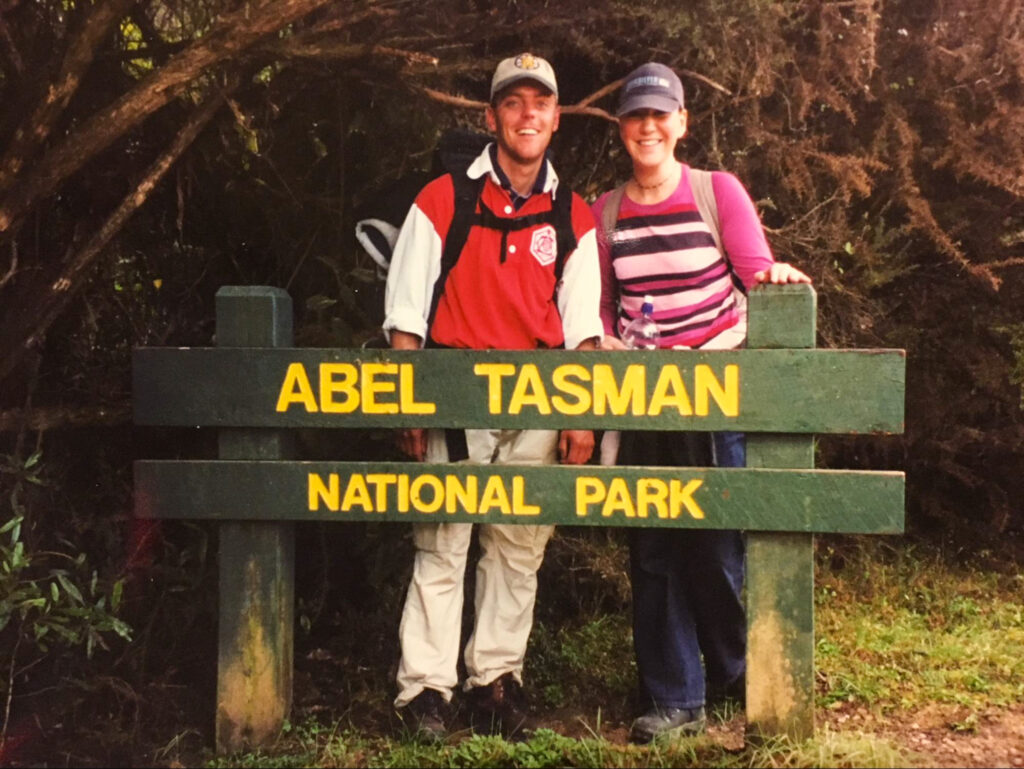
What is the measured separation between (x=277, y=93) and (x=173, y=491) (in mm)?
1778

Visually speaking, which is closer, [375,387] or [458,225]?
[375,387]

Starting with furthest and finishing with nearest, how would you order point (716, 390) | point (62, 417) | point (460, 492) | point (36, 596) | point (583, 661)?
point (583, 661) < point (62, 417) < point (36, 596) < point (460, 492) < point (716, 390)

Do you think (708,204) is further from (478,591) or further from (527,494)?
(478,591)

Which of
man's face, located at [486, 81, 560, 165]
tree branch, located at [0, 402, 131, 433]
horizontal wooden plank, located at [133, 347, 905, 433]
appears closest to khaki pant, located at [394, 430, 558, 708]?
horizontal wooden plank, located at [133, 347, 905, 433]

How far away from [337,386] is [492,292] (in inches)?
25.3

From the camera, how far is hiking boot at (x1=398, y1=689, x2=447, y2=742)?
355cm

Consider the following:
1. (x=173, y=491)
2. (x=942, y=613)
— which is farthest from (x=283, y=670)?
(x=942, y=613)

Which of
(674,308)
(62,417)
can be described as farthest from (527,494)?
(62,417)

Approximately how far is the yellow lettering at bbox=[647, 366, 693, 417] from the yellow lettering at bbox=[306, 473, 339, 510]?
1029 millimetres

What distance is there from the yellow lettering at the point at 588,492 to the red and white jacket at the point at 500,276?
55 centimetres

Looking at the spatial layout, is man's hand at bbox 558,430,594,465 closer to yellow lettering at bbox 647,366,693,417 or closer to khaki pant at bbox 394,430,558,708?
khaki pant at bbox 394,430,558,708

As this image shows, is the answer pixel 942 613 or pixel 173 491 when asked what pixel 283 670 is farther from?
pixel 942 613

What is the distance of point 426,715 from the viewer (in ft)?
11.8

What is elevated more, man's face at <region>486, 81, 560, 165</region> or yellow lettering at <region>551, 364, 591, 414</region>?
man's face at <region>486, 81, 560, 165</region>
